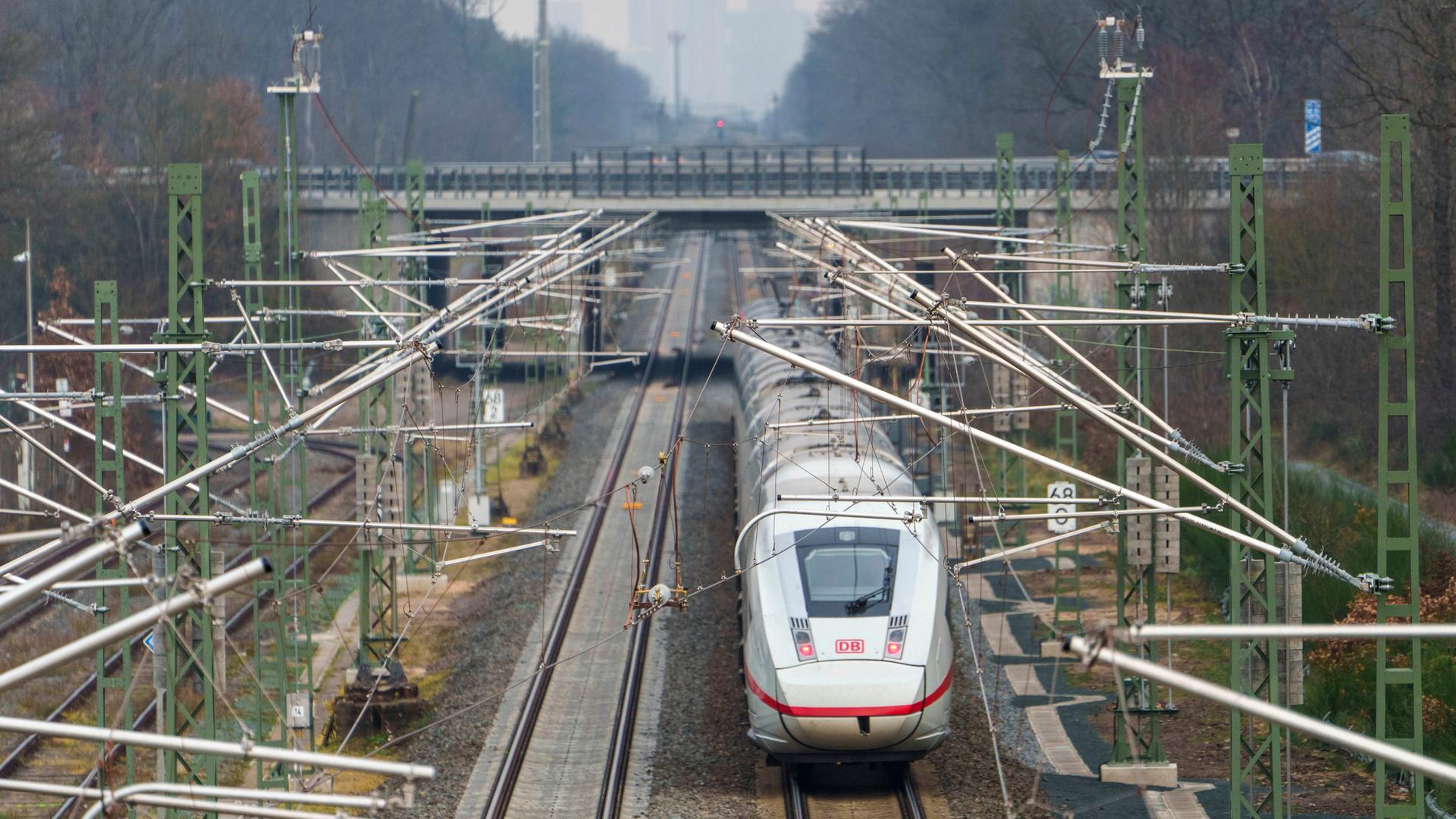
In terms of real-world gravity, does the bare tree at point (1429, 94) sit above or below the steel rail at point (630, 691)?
above

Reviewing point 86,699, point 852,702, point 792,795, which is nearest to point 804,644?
point 852,702

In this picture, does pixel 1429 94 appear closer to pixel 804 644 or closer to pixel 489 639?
pixel 489 639

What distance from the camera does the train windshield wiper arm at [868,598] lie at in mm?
17109

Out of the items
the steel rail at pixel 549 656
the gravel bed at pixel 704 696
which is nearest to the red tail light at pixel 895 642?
the gravel bed at pixel 704 696

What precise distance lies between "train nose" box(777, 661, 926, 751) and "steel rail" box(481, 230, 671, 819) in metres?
2.57

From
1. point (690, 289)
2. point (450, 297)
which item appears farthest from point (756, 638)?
point (690, 289)

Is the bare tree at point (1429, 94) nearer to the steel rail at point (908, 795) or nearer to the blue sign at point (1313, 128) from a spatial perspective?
the blue sign at point (1313, 128)

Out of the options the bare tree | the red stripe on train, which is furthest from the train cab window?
the bare tree

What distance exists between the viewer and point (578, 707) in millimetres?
21672

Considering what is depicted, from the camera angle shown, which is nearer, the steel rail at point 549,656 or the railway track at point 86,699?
the steel rail at point 549,656

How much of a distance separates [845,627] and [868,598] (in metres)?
0.49

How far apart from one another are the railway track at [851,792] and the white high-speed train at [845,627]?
0.61 metres

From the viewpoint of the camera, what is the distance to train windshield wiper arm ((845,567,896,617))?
17.1m

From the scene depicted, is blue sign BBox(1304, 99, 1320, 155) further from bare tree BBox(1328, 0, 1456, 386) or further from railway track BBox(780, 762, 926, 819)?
railway track BBox(780, 762, 926, 819)
